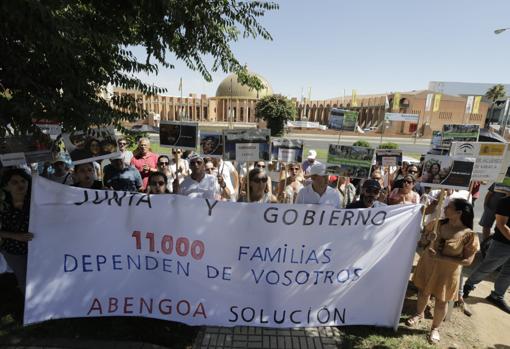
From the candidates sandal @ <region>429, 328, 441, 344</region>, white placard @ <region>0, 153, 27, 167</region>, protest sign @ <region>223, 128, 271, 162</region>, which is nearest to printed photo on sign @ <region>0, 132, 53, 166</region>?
white placard @ <region>0, 153, 27, 167</region>

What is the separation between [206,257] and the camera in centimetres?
315

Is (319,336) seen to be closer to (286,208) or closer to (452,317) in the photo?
(286,208)

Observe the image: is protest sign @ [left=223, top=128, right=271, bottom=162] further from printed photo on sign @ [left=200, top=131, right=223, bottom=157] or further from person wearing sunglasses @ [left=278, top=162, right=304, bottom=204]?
person wearing sunglasses @ [left=278, top=162, right=304, bottom=204]

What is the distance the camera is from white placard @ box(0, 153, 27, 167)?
3.03 metres

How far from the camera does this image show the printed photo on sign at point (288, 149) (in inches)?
191

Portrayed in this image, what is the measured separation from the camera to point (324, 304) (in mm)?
3271

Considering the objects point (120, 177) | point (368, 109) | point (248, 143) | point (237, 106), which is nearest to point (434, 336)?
point (248, 143)

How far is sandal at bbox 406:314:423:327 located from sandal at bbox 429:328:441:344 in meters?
0.20

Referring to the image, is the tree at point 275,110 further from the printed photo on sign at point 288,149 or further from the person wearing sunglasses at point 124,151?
the printed photo on sign at point 288,149

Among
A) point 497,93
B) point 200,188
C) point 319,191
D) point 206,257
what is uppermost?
point 497,93

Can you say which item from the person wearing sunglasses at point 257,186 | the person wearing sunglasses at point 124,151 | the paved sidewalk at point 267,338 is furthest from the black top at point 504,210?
the person wearing sunglasses at point 124,151

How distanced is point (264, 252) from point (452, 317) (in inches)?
103

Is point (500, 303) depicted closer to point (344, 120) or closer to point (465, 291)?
point (465, 291)

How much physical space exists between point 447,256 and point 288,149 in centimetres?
248
